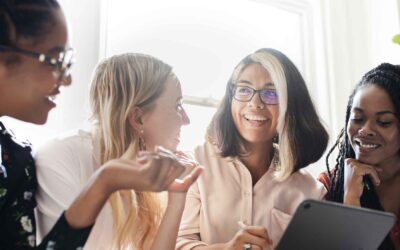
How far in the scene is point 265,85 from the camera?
1368 millimetres

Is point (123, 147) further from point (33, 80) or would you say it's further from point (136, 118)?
point (33, 80)

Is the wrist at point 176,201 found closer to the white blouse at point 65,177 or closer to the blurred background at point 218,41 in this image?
the white blouse at point 65,177

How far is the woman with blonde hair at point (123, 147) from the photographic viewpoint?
1.02m

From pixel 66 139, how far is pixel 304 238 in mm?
539

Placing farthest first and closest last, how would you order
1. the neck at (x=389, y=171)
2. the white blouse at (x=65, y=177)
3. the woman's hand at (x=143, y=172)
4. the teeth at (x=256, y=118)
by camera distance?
the neck at (x=389, y=171), the teeth at (x=256, y=118), the white blouse at (x=65, y=177), the woman's hand at (x=143, y=172)

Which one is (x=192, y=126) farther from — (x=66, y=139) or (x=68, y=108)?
(x=66, y=139)

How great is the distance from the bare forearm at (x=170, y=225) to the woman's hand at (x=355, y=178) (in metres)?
0.46

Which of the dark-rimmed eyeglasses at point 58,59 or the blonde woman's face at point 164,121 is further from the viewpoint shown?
the blonde woman's face at point 164,121

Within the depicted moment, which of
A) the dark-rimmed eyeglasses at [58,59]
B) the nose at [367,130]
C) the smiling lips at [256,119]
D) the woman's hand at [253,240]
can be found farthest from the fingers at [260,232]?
the dark-rimmed eyeglasses at [58,59]

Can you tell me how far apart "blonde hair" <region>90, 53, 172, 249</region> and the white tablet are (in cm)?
35

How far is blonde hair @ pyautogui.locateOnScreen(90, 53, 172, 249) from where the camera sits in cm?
109

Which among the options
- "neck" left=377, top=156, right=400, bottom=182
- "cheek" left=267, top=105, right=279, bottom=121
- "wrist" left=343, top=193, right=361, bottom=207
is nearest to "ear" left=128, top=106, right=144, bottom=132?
"cheek" left=267, top=105, right=279, bottom=121

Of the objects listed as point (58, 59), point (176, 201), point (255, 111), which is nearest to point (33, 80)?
point (58, 59)

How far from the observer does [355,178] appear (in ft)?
4.43
